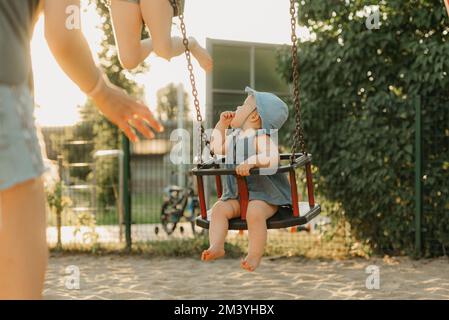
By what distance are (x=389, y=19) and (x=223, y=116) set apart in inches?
205

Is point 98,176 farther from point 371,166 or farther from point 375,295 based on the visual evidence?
point 375,295

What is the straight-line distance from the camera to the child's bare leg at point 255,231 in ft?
10.4

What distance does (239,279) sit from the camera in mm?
6910

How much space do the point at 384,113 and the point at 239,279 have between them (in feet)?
8.61

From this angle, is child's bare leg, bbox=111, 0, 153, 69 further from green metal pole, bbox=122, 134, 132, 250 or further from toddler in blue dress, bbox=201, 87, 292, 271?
green metal pole, bbox=122, 134, 132, 250

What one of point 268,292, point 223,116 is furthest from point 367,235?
point 223,116

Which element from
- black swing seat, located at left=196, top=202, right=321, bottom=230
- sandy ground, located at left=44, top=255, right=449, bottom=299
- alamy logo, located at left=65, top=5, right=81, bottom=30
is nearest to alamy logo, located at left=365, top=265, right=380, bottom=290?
sandy ground, located at left=44, top=255, right=449, bottom=299

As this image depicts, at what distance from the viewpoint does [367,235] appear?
838 cm

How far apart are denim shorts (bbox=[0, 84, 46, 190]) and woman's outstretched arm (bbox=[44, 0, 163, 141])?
12 centimetres

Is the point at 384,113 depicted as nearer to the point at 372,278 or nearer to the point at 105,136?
the point at 372,278

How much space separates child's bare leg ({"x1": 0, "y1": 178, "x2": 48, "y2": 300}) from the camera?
1380mm

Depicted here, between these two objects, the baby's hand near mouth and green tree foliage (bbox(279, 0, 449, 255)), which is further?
green tree foliage (bbox(279, 0, 449, 255))

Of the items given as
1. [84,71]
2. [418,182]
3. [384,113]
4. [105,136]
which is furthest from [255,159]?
[105,136]

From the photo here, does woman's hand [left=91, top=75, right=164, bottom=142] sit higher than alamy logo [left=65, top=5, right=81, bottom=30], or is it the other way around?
alamy logo [left=65, top=5, right=81, bottom=30]
